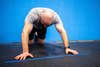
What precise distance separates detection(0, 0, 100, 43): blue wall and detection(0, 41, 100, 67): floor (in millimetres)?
253

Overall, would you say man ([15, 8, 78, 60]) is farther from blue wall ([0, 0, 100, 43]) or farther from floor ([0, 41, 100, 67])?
blue wall ([0, 0, 100, 43])

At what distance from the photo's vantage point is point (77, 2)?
301 centimetres

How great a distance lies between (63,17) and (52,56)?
0.98 metres

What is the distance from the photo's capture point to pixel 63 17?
9.79ft

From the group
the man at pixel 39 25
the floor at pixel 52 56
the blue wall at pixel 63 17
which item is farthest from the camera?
the blue wall at pixel 63 17

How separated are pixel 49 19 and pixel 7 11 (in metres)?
1.00

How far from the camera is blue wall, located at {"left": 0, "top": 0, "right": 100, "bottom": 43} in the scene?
110 inches

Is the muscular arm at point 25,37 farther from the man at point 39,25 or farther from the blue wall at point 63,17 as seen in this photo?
the blue wall at point 63,17

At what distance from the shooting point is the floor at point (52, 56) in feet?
6.19

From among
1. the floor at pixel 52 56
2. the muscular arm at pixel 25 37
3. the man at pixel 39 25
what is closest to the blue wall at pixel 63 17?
the floor at pixel 52 56

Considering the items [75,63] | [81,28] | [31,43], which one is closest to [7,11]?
[31,43]

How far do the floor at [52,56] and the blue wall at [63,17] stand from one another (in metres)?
0.25

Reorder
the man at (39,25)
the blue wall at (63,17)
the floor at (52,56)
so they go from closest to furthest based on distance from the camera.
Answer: the floor at (52,56) → the man at (39,25) → the blue wall at (63,17)

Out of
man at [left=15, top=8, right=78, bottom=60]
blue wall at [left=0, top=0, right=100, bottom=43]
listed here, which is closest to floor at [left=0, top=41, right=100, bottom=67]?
man at [left=15, top=8, right=78, bottom=60]
